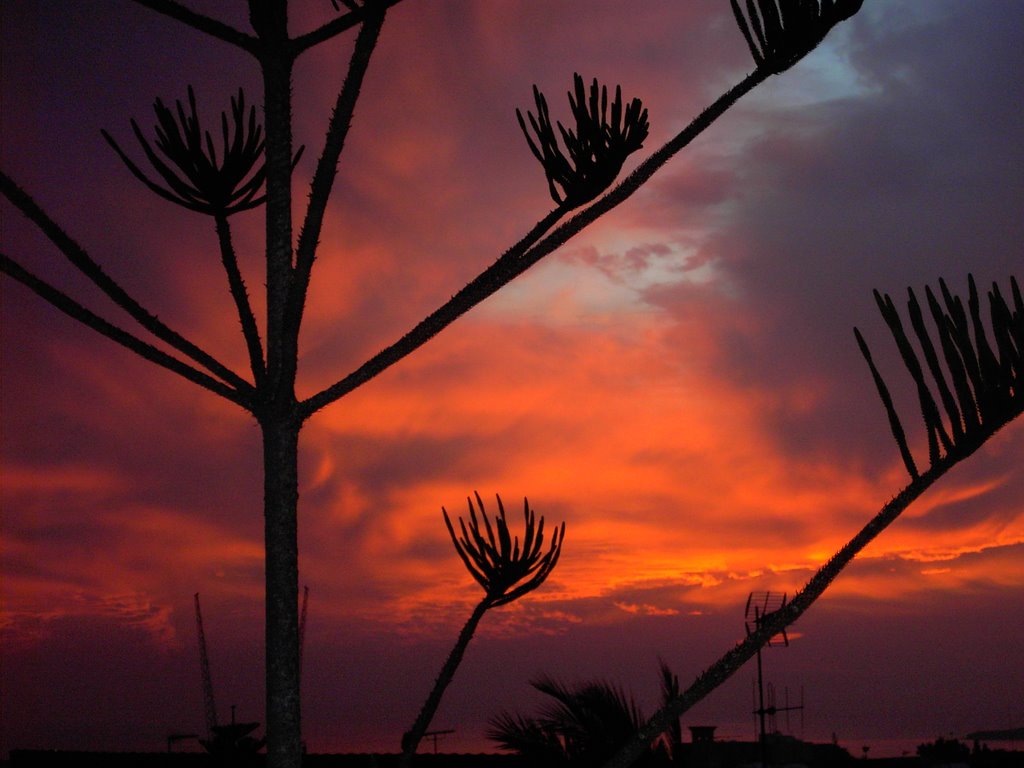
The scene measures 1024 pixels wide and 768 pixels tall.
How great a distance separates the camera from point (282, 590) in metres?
4.41

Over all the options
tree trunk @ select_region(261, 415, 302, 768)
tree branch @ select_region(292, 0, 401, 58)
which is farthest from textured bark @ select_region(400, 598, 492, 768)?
tree branch @ select_region(292, 0, 401, 58)

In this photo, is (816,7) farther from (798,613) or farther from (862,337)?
(798,613)

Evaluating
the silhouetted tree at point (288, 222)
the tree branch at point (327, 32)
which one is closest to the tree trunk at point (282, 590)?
the silhouetted tree at point (288, 222)

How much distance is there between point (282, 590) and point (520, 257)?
1712 mm

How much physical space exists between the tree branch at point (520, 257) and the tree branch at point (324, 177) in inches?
14.4

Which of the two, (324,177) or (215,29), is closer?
(324,177)

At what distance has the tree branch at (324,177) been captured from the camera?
181 inches

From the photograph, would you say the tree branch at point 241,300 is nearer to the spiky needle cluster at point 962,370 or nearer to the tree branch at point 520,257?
the tree branch at point 520,257

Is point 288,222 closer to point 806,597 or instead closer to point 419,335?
point 419,335

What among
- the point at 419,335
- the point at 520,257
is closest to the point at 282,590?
the point at 419,335

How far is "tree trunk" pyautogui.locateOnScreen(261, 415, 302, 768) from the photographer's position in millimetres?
4359

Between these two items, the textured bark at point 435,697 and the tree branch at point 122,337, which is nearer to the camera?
the tree branch at point 122,337

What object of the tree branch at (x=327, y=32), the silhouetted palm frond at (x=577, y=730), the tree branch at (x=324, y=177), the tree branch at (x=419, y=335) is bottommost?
the silhouetted palm frond at (x=577, y=730)

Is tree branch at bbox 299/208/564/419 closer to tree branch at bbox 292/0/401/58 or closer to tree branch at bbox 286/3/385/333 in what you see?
tree branch at bbox 286/3/385/333
